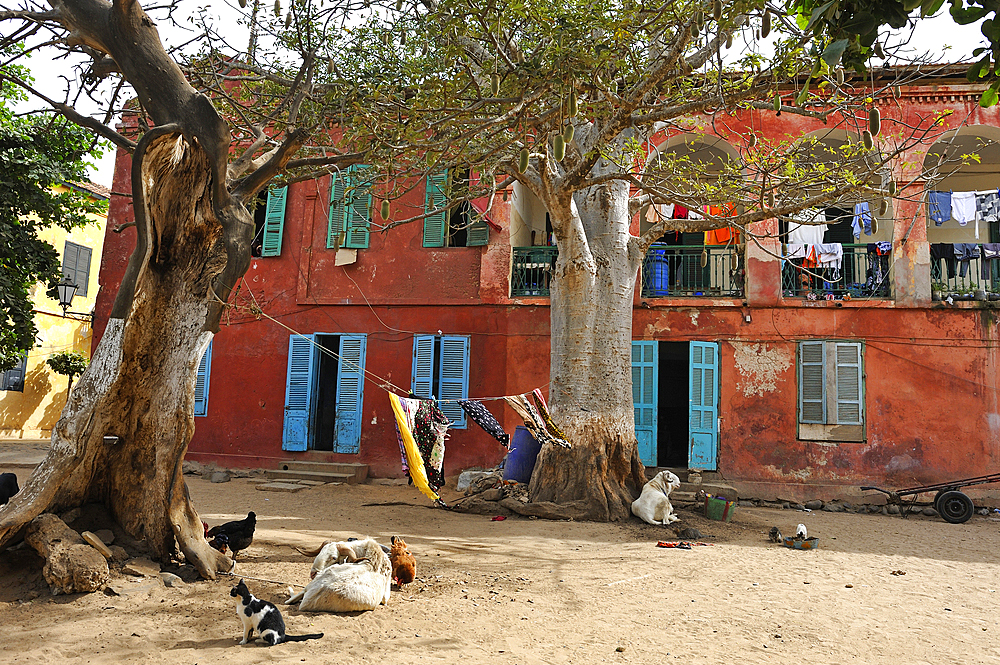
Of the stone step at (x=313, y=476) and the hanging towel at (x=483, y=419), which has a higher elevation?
the hanging towel at (x=483, y=419)

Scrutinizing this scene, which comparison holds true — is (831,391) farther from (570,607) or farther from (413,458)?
(570,607)

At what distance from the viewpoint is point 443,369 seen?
36.9 ft

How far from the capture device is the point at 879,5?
206cm

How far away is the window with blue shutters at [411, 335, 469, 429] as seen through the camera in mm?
11180

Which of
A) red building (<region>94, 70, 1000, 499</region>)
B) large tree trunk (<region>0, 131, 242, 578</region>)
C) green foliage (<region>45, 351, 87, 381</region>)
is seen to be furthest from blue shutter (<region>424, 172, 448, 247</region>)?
green foliage (<region>45, 351, 87, 381</region>)

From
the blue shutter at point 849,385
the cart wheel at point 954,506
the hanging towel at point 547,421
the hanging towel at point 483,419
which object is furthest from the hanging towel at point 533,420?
the cart wheel at point 954,506

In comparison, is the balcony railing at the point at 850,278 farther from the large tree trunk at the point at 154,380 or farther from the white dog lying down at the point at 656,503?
the large tree trunk at the point at 154,380

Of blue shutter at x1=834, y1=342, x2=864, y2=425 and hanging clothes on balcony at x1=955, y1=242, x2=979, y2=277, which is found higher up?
hanging clothes on balcony at x1=955, y1=242, x2=979, y2=277

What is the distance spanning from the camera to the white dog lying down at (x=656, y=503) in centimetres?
748

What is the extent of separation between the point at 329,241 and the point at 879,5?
35.3 feet

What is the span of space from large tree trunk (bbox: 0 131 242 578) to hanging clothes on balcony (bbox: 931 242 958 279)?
405 inches

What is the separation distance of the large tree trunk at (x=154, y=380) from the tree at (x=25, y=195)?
4.03 metres

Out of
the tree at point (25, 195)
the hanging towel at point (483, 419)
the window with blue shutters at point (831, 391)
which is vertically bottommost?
the hanging towel at point (483, 419)

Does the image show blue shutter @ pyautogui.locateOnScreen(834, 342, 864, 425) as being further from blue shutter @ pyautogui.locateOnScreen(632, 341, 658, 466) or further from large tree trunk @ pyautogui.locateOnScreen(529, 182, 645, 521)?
large tree trunk @ pyautogui.locateOnScreen(529, 182, 645, 521)
